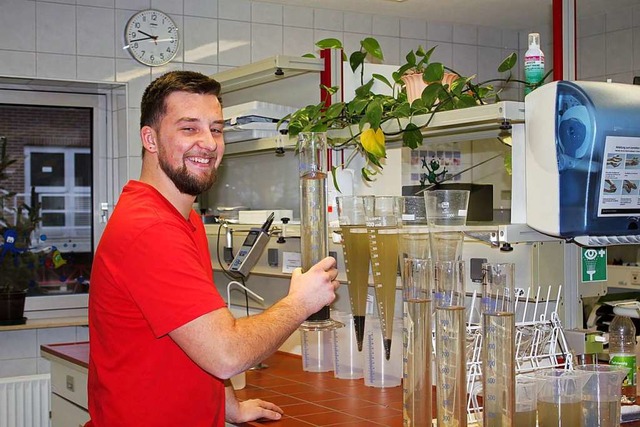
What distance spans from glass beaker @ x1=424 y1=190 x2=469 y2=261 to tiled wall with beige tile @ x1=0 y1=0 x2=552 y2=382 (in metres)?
3.09

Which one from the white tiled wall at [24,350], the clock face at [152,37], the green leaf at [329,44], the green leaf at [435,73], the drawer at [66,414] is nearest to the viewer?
the green leaf at [435,73]

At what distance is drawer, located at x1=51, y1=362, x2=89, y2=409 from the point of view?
9.98 ft

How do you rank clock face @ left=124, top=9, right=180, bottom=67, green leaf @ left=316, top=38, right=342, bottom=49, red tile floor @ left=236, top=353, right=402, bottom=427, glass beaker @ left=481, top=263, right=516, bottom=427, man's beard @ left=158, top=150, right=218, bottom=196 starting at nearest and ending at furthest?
glass beaker @ left=481, top=263, right=516, bottom=427 < man's beard @ left=158, top=150, right=218, bottom=196 < red tile floor @ left=236, top=353, right=402, bottom=427 < green leaf @ left=316, top=38, right=342, bottom=49 < clock face @ left=124, top=9, right=180, bottom=67

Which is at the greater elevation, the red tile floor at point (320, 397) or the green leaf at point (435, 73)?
the green leaf at point (435, 73)

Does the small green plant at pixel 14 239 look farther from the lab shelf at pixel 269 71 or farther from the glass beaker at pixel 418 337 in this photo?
the glass beaker at pixel 418 337

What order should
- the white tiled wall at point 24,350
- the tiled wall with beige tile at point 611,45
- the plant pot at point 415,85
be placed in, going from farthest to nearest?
the tiled wall with beige tile at point 611,45
the white tiled wall at point 24,350
the plant pot at point 415,85

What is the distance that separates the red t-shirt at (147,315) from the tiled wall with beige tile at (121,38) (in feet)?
10.1

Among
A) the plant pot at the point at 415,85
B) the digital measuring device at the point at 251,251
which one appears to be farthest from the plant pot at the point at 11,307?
the plant pot at the point at 415,85

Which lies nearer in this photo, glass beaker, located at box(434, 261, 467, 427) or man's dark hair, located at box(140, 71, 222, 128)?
glass beaker, located at box(434, 261, 467, 427)

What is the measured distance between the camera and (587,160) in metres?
2.00

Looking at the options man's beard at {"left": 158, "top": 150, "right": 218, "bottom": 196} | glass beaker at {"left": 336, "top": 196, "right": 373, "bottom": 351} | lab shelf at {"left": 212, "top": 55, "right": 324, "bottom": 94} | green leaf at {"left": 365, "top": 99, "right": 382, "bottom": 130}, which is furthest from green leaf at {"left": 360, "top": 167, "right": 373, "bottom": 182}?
man's beard at {"left": 158, "top": 150, "right": 218, "bottom": 196}

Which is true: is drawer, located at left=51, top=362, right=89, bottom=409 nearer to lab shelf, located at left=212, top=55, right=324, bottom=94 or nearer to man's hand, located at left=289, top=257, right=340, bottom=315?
lab shelf, located at left=212, top=55, right=324, bottom=94

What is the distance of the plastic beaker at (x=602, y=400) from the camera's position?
1.73 meters

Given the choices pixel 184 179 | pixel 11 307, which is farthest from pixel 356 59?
pixel 11 307
